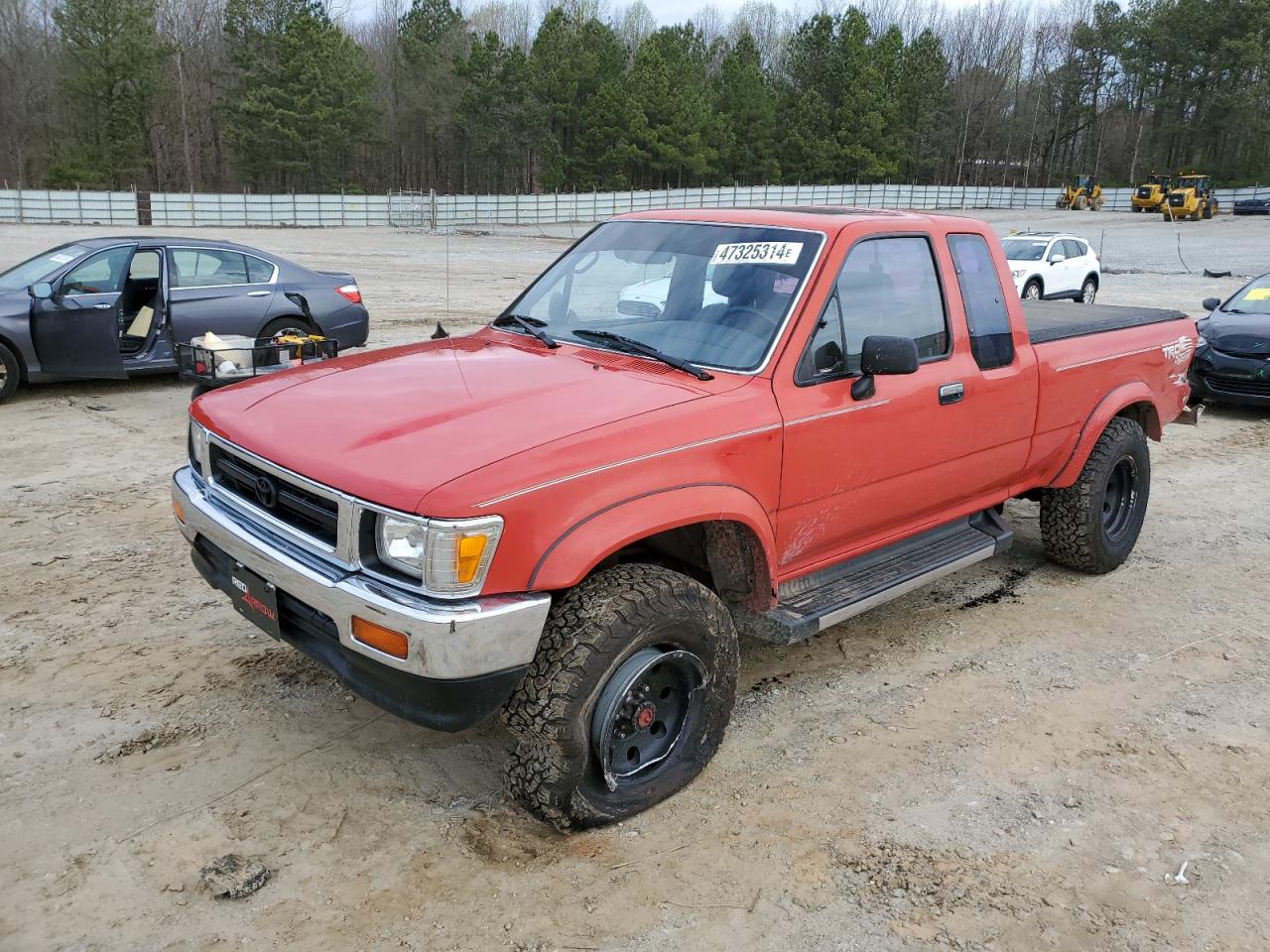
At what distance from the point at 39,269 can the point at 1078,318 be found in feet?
29.7

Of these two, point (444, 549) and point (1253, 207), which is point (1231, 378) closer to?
point (444, 549)

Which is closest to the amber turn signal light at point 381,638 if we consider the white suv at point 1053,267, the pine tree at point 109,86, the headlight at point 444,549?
the headlight at point 444,549

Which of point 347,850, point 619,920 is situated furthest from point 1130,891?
point 347,850

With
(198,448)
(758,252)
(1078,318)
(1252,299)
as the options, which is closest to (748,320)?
(758,252)

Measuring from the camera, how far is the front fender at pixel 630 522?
2.93 m

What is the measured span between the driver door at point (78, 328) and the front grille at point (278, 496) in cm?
636

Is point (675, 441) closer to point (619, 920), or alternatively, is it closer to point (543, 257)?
point (619, 920)

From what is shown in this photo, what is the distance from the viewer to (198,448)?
3.75 metres

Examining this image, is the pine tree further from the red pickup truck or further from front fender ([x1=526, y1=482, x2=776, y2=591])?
front fender ([x1=526, y1=482, x2=776, y2=591])

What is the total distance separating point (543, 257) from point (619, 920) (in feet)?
95.1

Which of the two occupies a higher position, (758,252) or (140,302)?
(758,252)

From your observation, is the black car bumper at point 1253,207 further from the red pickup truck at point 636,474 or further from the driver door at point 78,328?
the driver door at point 78,328

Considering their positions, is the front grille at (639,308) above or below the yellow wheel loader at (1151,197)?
below

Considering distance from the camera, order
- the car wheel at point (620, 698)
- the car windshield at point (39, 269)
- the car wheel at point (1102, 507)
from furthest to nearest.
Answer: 1. the car windshield at point (39, 269)
2. the car wheel at point (1102, 507)
3. the car wheel at point (620, 698)
